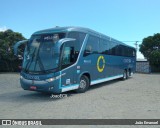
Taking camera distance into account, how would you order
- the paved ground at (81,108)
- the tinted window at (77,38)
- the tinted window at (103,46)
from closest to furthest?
the paved ground at (81,108) → the tinted window at (77,38) → the tinted window at (103,46)

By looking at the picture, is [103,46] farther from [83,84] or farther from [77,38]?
[77,38]

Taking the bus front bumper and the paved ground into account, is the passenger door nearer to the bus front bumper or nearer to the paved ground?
the bus front bumper

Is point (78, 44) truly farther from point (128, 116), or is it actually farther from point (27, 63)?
point (128, 116)

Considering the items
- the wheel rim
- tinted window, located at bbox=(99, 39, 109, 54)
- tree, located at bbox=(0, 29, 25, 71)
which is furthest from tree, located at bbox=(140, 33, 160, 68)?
the wheel rim

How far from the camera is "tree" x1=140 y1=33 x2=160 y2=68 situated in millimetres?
33209

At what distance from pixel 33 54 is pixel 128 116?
5.74m

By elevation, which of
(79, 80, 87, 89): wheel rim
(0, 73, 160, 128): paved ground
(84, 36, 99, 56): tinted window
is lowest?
(0, 73, 160, 128): paved ground

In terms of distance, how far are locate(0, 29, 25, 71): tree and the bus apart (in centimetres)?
1823

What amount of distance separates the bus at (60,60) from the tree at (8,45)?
1823 centimetres

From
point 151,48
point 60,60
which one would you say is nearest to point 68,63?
point 60,60

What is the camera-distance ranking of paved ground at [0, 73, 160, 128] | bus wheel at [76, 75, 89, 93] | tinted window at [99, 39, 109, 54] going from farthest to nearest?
tinted window at [99, 39, 109, 54]
bus wheel at [76, 75, 89, 93]
paved ground at [0, 73, 160, 128]

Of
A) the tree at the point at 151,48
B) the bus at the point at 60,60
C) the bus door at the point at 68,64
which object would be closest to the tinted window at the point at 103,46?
the bus at the point at 60,60

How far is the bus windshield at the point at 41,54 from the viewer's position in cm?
1084

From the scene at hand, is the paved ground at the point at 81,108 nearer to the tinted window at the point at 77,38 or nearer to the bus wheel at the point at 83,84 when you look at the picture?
the bus wheel at the point at 83,84
